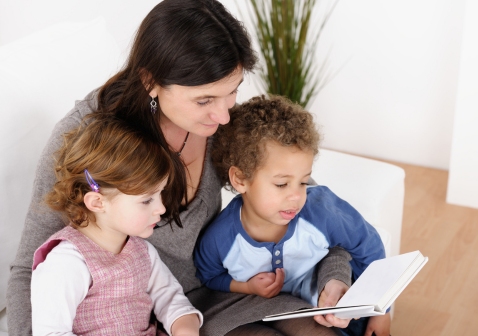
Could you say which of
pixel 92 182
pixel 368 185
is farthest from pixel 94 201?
pixel 368 185

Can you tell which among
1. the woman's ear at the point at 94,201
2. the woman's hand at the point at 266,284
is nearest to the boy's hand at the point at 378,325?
the woman's hand at the point at 266,284

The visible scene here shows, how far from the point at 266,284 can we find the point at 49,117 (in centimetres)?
72

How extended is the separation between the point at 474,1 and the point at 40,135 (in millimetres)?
1958

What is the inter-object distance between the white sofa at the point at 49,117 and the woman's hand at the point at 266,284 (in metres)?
0.49

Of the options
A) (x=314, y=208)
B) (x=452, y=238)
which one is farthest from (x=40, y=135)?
(x=452, y=238)

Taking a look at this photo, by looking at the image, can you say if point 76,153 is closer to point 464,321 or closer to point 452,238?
point 464,321

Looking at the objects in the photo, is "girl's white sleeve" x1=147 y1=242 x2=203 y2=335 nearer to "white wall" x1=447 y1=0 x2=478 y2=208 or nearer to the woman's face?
the woman's face

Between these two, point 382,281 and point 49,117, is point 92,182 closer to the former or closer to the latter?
point 49,117

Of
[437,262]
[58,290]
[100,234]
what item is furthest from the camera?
[437,262]

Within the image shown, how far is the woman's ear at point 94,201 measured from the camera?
4.73 feet

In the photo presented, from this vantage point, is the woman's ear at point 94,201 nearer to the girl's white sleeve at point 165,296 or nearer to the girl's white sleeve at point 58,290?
the girl's white sleeve at point 58,290

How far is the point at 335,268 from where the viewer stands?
5.55 feet

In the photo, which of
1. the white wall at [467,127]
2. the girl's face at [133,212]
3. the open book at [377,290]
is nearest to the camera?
the open book at [377,290]

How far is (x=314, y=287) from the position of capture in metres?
1.77
